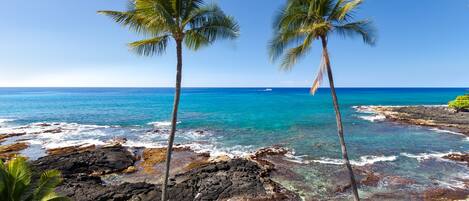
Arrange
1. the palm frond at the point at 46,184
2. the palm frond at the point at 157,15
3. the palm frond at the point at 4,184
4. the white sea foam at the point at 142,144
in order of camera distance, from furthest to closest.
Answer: the white sea foam at the point at 142,144 < the palm frond at the point at 46,184 < the palm frond at the point at 157,15 < the palm frond at the point at 4,184

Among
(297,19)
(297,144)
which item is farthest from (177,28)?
(297,144)

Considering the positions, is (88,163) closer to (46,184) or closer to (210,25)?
(46,184)

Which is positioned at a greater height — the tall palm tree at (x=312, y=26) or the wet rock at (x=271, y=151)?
the tall palm tree at (x=312, y=26)

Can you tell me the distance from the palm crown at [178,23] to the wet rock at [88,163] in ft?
47.0

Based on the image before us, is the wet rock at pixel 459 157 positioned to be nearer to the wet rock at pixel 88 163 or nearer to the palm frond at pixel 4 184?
Result: the wet rock at pixel 88 163

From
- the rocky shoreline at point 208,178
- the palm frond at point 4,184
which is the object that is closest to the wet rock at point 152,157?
the rocky shoreline at point 208,178

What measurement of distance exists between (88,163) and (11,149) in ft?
40.8

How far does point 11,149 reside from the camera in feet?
83.4

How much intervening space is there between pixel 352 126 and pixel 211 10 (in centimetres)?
3688

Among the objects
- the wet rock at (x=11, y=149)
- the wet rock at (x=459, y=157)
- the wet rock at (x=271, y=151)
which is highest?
the wet rock at (x=11, y=149)

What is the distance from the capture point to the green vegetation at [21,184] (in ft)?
22.7

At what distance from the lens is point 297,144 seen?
27.8 meters

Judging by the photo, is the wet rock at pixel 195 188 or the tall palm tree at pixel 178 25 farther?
the wet rock at pixel 195 188

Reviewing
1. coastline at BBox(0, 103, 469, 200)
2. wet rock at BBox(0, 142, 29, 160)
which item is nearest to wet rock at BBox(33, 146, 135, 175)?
coastline at BBox(0, 103, 469, 200)
